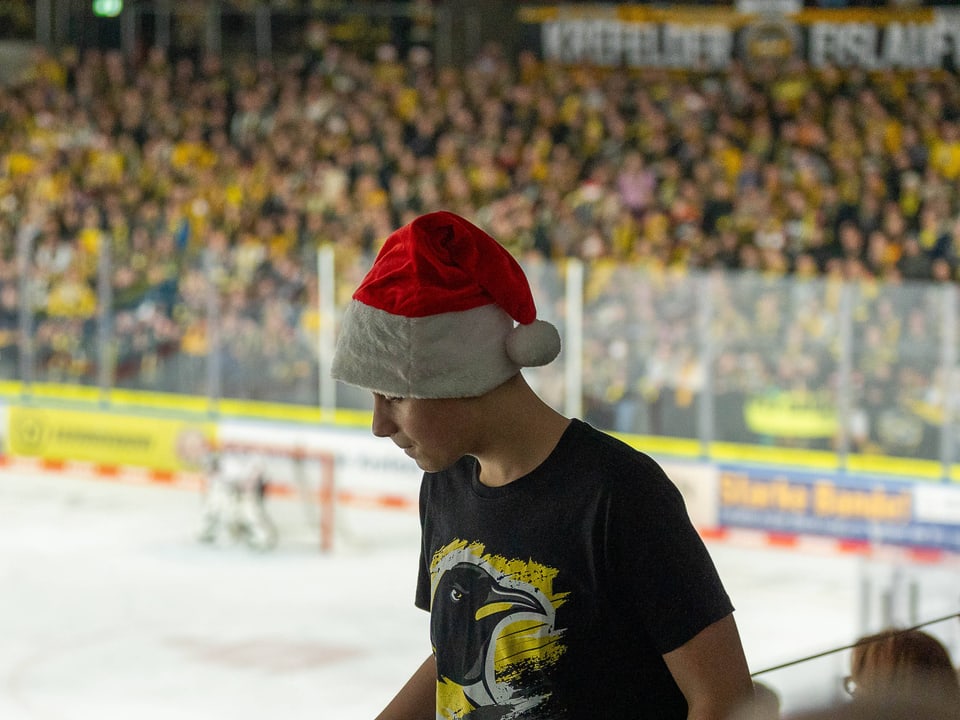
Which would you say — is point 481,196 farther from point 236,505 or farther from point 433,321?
point 433,321

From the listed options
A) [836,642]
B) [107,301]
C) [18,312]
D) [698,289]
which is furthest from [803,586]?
[18,312]

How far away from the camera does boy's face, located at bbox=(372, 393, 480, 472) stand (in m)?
1.51

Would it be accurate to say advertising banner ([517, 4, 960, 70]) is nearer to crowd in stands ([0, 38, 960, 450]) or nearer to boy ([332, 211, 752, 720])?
crowd in stands ([0, 38, 960, 450])

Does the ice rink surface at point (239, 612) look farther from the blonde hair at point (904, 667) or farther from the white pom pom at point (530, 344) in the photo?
the white pom pom at point (530, 344)

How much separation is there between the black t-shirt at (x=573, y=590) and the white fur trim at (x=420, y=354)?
0.37ft

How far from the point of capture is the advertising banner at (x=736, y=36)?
13.4m

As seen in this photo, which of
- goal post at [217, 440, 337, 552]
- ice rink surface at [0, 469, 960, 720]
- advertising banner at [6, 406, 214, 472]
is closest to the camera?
ice rink surface at [0, 469, 960, 720]

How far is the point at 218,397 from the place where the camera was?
1141 centimetres

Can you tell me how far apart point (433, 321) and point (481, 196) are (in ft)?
36.9

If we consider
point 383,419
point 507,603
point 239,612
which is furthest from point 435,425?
point 239,612

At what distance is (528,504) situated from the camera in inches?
59.7

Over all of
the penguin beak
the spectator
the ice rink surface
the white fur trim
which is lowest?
the ice rink surface

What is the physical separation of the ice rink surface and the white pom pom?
346 cm

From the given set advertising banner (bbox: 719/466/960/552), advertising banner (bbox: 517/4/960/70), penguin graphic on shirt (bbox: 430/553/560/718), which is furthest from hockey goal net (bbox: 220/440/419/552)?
penguin graphic on shirt (bbox: 430/553/560/718)
